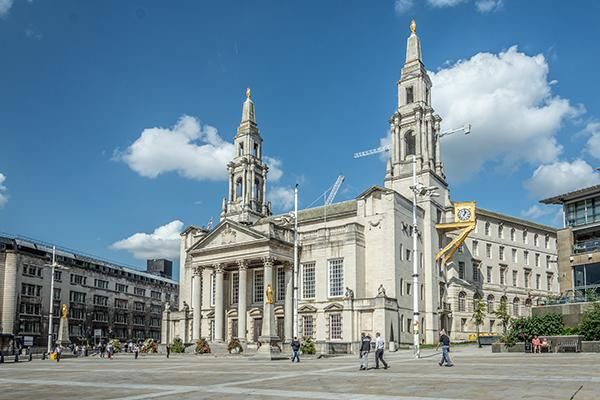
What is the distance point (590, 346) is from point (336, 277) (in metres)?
30.6

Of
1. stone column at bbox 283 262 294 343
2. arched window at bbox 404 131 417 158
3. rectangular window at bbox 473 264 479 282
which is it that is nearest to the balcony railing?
stone column at bbox 283 262 294 343

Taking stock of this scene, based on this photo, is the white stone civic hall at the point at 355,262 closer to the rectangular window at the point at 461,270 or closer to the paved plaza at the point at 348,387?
the rectangular window at the point at 461,270

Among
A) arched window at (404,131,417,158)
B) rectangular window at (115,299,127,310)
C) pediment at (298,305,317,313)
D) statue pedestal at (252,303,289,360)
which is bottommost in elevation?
statue pedestal at (252,303,289,360)

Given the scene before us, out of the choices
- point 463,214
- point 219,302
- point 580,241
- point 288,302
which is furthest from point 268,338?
point 463,214

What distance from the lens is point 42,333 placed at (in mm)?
90125

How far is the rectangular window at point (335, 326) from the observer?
62375mm

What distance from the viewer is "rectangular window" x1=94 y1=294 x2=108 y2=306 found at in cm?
10261

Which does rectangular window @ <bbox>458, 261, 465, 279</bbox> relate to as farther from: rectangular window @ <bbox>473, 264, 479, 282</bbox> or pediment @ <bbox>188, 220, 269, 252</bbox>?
pediment @ <bbox>188, 220, 269, 252</bbox>

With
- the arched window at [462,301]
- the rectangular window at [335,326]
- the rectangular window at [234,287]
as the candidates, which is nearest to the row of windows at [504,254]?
the arched window at [462,301]

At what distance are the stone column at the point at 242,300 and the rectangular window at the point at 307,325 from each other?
613 centimetres

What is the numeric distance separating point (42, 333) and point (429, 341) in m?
56.3

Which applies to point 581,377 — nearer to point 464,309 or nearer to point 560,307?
point 560,307

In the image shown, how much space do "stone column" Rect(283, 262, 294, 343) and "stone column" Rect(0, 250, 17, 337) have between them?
41.2 m

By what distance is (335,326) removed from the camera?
6284 centimetres
